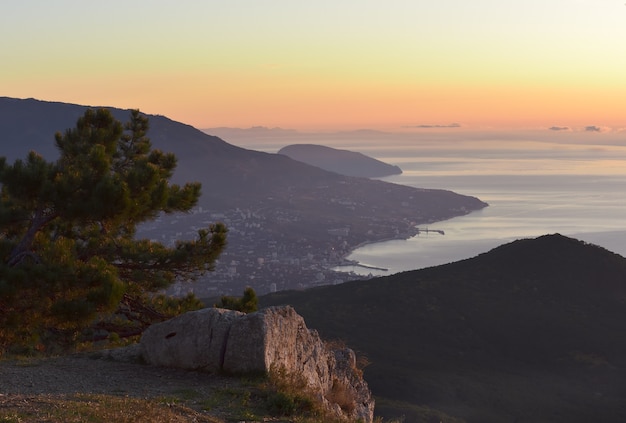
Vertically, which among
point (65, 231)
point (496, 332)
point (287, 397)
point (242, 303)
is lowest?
point (496, 332)

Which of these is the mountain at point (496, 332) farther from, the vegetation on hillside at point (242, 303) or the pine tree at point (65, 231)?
the pine tree at point (65, 231)

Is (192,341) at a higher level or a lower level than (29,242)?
lower

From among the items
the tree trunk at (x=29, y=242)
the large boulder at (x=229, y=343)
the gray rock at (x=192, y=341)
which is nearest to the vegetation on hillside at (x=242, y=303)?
the large boulder at (x=229, y=343)

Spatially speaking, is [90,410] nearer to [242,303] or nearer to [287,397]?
[287,397]

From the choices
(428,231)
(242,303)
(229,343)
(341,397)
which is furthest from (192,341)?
(428,231)

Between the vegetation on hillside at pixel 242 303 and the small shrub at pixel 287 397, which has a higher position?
the small shrub at pixel 287 397

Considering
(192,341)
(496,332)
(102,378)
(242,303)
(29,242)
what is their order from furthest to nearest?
1. (496,332)
2. (242,303)
3. (29,242)
4. (192,341)
5. (102,378)

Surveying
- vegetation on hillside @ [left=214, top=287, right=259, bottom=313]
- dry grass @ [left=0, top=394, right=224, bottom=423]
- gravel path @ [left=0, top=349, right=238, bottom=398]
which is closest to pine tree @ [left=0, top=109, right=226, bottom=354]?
gravel path @ [left=0, top=349, right=238, bottom=398]
